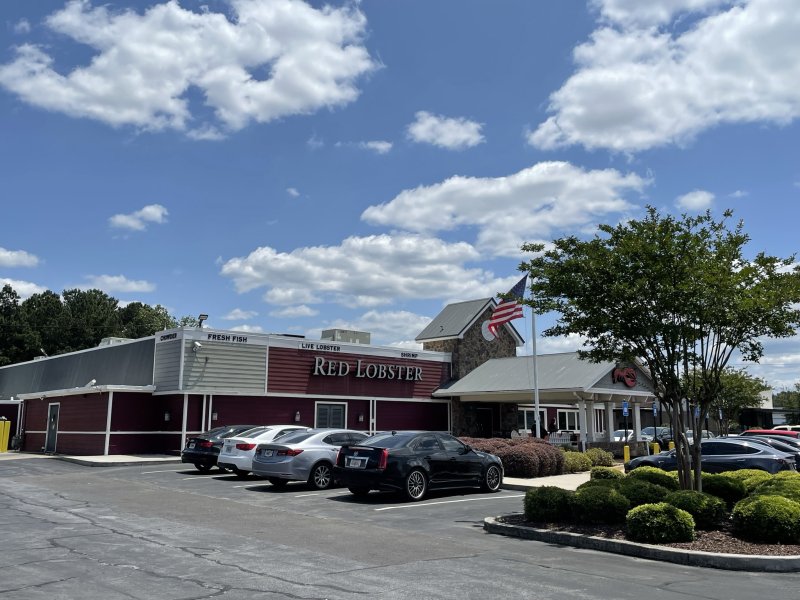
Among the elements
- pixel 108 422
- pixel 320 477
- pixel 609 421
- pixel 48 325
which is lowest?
pixel 320 477

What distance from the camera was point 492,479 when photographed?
17.8 metres

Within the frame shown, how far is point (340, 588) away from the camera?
295 inches

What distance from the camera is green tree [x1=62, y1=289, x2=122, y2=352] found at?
66.2m

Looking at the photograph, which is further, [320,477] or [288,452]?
[320,477]

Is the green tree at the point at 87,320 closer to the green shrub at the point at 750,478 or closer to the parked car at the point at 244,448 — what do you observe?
the parked car at the point at 244,448

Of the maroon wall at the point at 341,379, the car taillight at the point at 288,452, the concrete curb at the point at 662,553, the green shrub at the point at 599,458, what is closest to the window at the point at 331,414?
the maroon wall at the point at 341,379

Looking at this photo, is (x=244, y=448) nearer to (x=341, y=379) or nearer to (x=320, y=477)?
(x=320, y=477)

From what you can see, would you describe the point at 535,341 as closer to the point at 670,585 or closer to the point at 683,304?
the point at 683,304

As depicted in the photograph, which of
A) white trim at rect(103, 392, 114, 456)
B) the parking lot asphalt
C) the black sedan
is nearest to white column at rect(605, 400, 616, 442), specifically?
the black sedan

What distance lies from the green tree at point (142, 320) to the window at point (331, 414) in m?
43.6

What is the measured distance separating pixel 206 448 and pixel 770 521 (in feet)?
53.9

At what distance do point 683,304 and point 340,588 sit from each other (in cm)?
770

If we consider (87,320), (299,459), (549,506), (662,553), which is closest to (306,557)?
(549,506)

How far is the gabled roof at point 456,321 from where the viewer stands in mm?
38062
